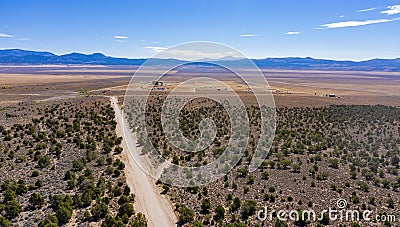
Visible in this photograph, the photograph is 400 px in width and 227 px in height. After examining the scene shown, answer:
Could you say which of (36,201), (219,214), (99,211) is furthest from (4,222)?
(219,214)

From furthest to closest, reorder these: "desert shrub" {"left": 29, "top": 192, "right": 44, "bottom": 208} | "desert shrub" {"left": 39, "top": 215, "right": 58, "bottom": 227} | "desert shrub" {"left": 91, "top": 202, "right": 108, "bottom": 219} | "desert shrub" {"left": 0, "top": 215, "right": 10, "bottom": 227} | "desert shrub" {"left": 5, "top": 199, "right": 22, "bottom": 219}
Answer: "desert shrub" {"left": 29, "top": 192, "right": 44, "bottom": 208}, "desert shrub" {"left": 91, "top": 202, "right": 108, "bottom": 219}, "desert shrub" {"left": 5, "top": 199, "right": 22, "bottom": 219}, "desert shrub" {"left": 39, "top": 215, "right": 58, "bottom": 227}, "desert shrub" {"left": 0, "top": 215, "right": 10, "bottom": 227}

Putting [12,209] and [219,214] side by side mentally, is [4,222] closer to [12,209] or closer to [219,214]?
[12,209]

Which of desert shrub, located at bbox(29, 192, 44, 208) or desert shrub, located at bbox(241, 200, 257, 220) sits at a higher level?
desert shrub, located at bbox(29, 192, 44, 208)

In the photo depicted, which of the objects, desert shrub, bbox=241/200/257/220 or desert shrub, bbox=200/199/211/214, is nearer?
desert shrub, bbox=241/200/257/220

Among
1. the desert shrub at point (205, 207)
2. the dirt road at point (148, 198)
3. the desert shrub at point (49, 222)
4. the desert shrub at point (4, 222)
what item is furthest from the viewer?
the desert shrub at point (205, 207)

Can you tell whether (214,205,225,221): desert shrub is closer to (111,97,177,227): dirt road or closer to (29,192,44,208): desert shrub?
(111,97,177,227): dirt road

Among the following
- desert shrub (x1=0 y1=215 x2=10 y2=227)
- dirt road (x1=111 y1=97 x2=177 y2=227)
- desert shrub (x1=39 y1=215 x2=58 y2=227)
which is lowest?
dirt road (x1=111 y1=97 x2=177 y2=227)

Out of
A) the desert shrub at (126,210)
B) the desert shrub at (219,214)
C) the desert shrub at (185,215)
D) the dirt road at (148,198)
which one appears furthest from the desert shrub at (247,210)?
the desert shrub at (126,210)

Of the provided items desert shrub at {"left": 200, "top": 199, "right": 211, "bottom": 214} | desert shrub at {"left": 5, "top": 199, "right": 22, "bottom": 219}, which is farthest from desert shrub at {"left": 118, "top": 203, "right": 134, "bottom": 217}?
desert shrub at {"left": 5, "top": 199, "right": 22, "bottom": 219}

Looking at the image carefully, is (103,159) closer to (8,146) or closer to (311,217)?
(8,146)

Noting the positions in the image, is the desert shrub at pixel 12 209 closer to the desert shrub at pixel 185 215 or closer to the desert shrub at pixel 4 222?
the desert shrub at pixel 4 222

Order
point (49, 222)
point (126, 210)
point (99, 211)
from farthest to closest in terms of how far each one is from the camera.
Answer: point (126, 210), point (99, 211), point (49, 222)
